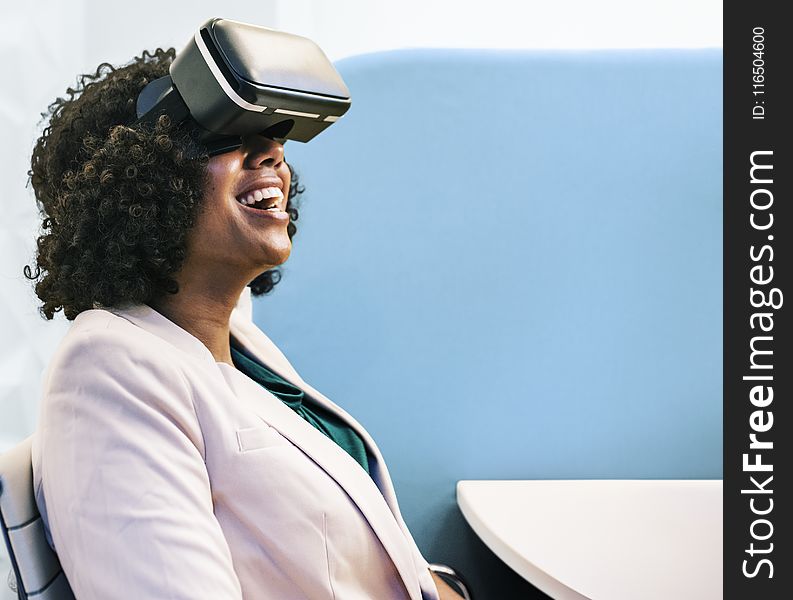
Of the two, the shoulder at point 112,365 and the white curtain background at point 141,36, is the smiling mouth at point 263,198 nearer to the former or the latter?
the shoulder at point 112,365

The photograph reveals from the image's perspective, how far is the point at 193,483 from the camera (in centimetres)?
→ 96

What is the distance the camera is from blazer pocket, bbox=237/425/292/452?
3.46 feet

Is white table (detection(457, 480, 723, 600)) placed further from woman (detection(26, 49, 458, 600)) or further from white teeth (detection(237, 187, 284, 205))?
white teeth (detection(237, 187, 284, 205))

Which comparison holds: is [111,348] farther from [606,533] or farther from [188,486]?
[606,533]

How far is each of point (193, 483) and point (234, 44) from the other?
529 mm

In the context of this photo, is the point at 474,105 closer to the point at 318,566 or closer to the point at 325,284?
the point at 325,284

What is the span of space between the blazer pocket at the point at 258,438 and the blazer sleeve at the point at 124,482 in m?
0.06

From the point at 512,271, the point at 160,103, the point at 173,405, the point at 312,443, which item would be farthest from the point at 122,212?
the point at 512,271

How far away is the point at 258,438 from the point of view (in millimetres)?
1070

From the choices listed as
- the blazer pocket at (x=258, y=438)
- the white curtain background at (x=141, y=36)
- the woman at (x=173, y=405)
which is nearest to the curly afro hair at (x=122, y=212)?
the woman at (x=173, y=405)

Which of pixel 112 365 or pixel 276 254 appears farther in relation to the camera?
pixel 276 254
